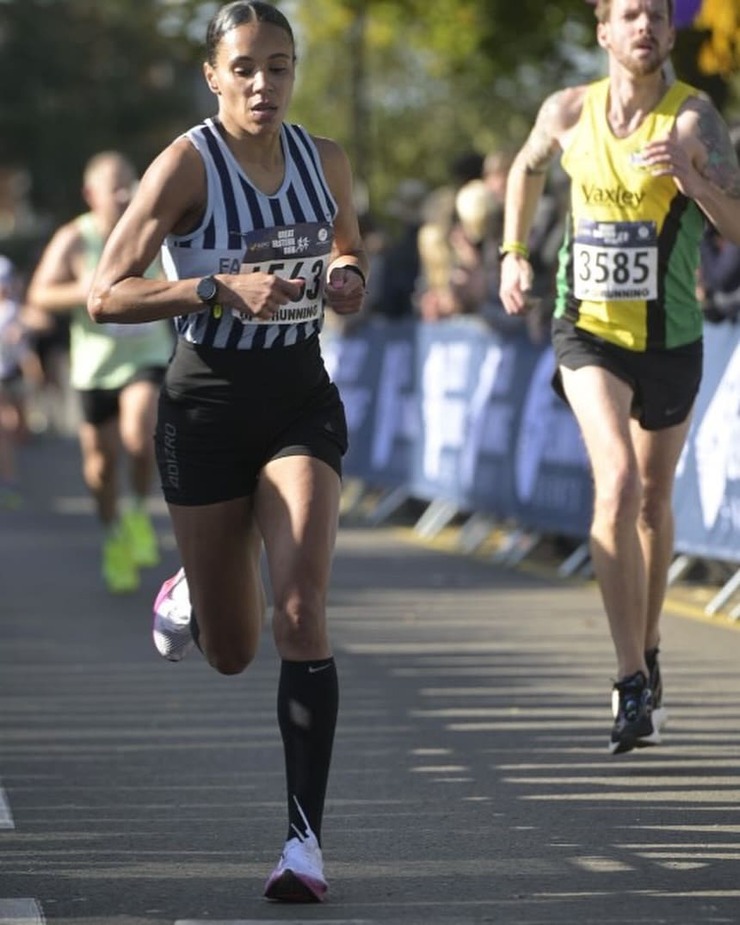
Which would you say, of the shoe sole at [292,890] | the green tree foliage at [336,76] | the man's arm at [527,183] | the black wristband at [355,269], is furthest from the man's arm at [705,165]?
the shoe sole at [292,890]

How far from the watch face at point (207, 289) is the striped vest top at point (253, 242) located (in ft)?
0.44

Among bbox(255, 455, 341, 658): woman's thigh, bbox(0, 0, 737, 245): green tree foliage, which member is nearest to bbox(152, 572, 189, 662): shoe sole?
bbox(255, 455, 341, 658): woman's thigh

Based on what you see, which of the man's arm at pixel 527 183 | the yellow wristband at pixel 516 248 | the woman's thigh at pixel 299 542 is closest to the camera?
the woman's thigh at pixel 299 542

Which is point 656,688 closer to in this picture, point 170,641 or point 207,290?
point 170,641

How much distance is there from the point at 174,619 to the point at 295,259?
4.26ft

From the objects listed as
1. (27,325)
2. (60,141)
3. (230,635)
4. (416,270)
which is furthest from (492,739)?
(60,141)

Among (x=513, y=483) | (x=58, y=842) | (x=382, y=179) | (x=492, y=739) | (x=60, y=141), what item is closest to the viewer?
(x=58, y=842)

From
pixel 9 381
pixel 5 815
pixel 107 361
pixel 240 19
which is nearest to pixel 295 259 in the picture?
pixel 240 19

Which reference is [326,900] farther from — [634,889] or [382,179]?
[382,179]

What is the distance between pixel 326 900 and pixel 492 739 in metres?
2.45

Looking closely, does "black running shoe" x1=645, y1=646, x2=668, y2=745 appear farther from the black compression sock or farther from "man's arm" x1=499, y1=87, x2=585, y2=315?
the black compression sock

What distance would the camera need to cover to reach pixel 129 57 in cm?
7712

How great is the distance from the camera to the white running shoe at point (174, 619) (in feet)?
23.3

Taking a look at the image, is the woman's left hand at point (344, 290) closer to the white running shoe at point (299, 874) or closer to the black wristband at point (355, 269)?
the black wristband at point (355, 269)
